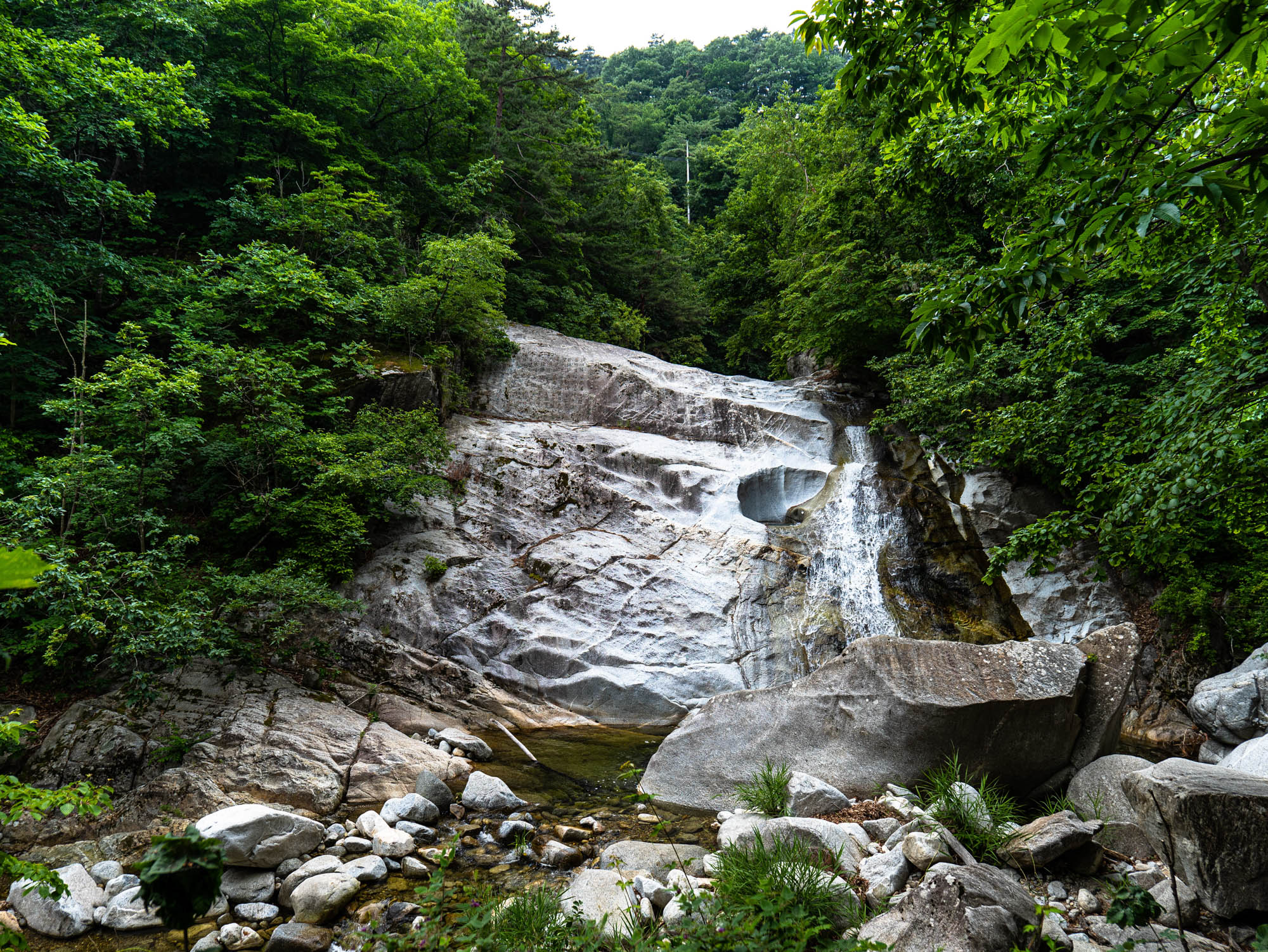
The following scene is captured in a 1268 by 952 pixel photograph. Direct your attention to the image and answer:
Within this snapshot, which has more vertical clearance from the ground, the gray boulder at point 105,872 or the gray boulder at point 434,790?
the gray boulder at point 434,790

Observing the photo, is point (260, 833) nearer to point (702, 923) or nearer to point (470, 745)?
point (470, 745)

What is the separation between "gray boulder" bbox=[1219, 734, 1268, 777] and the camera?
4.97 meters

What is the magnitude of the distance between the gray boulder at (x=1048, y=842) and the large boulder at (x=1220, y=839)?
0.59 meters

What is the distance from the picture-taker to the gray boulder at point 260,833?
15.4ft

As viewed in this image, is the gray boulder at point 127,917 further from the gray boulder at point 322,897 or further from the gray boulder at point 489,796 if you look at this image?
the gray boulder at point 489,796

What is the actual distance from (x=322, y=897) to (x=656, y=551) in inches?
292

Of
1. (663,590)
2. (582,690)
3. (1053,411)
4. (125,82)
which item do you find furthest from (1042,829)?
(125,82)

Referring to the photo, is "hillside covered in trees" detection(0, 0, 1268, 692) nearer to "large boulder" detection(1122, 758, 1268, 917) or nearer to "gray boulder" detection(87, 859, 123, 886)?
"gray boulder" detection(87, 859, 123, 886)

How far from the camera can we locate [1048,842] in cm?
404

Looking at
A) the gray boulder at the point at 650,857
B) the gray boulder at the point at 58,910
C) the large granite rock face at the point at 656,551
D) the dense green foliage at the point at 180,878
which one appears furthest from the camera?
the large granite rock face at the point at 656,551

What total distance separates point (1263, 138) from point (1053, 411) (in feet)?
27.0

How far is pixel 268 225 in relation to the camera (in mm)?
12344

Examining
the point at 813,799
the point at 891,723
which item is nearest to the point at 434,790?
the point at 813,799

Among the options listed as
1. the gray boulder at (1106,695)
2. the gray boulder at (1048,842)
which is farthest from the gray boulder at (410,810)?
the gray boulder at (1106,695)
